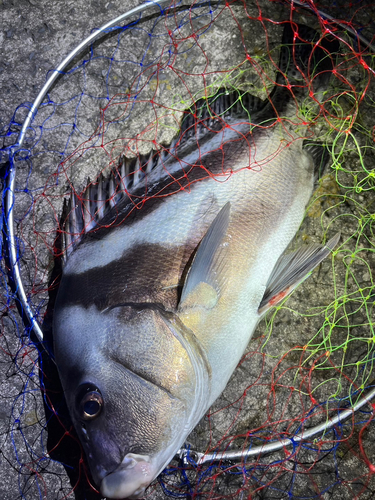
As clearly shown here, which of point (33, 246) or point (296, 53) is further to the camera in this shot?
point (33, 246)

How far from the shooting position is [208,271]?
1924mm

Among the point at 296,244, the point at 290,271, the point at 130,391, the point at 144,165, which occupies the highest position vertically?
the point at 144,165

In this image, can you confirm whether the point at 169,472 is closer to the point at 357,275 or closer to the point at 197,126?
the point at 357,275

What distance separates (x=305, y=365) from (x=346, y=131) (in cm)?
143

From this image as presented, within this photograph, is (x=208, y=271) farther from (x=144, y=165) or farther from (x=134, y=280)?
(x=144, y=165)

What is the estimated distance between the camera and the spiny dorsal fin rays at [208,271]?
1.89 meters

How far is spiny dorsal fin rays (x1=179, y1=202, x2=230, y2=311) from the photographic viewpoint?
1895 millimetres

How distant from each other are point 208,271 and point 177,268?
0.15 metres

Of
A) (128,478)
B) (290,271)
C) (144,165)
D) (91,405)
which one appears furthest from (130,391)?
(144,165)

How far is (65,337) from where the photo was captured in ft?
6.41

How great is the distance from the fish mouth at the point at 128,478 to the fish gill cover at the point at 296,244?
2.33 ft

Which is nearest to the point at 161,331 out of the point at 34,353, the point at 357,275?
the point at 34,353

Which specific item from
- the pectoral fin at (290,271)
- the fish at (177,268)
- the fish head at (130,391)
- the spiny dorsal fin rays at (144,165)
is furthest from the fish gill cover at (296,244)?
the fish head at (130,391)

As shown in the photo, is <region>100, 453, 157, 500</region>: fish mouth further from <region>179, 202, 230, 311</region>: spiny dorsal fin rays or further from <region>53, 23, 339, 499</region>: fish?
<region>179, 202, 230, 311</region>: spiny dorsal fin rays
